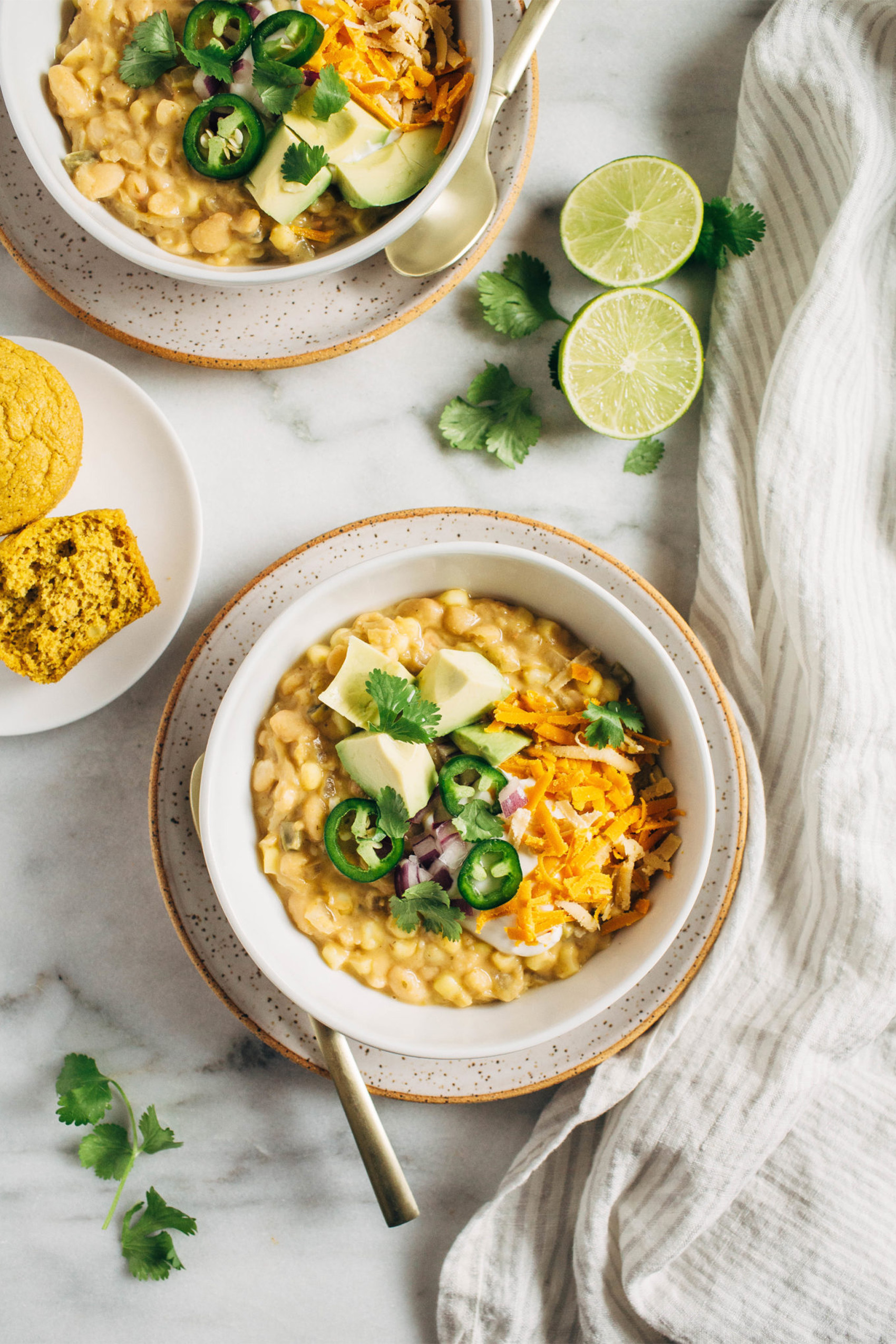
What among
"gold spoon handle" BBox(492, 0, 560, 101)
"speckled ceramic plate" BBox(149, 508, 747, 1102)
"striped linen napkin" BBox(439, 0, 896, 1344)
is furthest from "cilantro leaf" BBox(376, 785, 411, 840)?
"gold spoon handle" BBox(492, 0, 560, 101)

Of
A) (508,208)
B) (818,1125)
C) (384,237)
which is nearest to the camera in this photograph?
(384,237)

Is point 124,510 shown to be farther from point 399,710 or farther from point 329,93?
point 329,93

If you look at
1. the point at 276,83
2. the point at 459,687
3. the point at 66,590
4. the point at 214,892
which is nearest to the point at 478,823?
the point at 459,687

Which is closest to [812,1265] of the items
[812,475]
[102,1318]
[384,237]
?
[102,1318]

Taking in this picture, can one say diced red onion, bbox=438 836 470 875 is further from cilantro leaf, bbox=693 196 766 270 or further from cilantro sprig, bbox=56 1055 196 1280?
cilantro leaf, bbox=693 196 766 270

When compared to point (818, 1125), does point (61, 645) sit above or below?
above

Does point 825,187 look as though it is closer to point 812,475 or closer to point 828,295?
point 828,295
